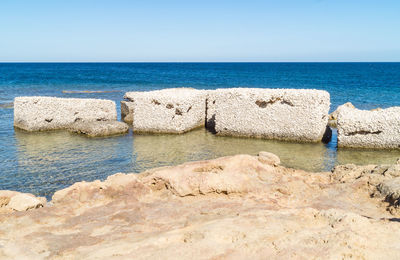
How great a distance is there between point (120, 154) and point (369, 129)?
8763 millimetres

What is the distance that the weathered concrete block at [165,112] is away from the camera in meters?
14.9

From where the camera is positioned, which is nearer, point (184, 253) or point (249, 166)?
point (184, 253)

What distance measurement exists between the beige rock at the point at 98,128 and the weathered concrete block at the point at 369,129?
8870 millimetres

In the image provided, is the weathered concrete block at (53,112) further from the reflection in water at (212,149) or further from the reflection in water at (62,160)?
the reflection in water at (212,149)

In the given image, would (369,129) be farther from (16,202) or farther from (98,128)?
(16,202)

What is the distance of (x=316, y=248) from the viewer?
3840mm

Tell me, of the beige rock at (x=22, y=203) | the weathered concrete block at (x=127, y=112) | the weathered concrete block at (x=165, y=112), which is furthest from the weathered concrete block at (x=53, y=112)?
the beige rock at (x=22, y=203)

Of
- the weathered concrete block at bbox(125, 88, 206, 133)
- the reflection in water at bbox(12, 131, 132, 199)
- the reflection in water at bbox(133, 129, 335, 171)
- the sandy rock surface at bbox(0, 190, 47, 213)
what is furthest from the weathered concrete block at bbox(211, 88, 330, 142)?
the sandy rock surface at bbox(0, 190, 47, 213)

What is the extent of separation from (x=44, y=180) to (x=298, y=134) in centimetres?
905

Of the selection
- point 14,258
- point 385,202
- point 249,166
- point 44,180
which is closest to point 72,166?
point 44,180

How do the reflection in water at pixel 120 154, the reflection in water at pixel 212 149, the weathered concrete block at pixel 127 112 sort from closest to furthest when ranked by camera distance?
the reflection in water at pixel 120 154 < the reflection in water at pixel 212 149 < the weathered concrete block at pixel 127 112

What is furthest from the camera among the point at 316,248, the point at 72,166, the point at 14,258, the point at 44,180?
the point at 72,166

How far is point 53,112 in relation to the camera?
1580cm

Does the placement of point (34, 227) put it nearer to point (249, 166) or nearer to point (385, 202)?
point (249, 166)
